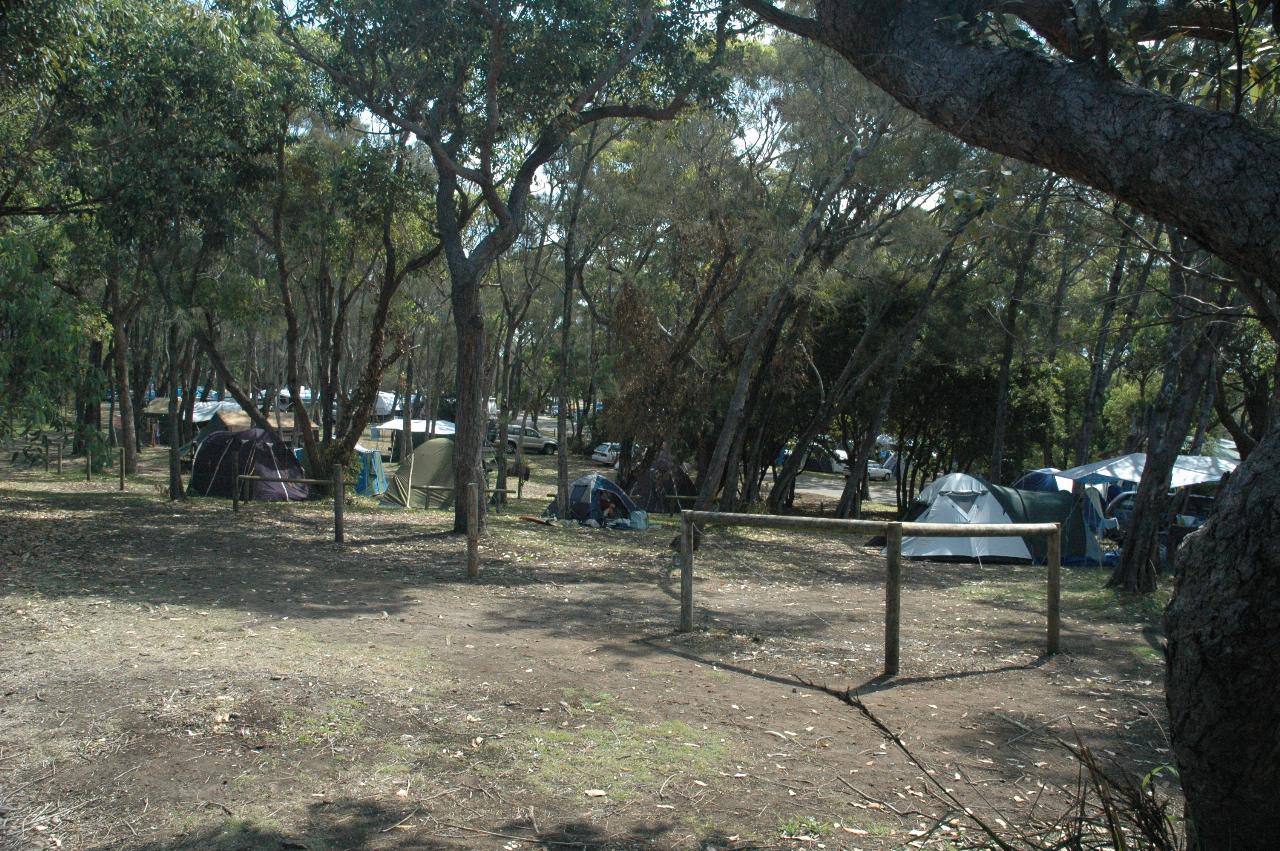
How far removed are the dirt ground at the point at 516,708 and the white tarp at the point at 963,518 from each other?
516 cm

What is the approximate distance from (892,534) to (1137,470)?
1844 cm

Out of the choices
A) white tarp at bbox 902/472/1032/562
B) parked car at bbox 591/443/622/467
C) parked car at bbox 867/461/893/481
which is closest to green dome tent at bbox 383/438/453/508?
white tarp at bbox 902/472/1032/562

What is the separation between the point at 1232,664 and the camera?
2.67m

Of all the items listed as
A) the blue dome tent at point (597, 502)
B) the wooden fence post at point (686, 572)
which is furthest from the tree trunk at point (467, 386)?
the wooden fence post at point (686, 572)

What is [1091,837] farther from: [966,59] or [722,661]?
[722,661]

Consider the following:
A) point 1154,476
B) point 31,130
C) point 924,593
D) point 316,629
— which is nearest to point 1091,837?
point 316,629

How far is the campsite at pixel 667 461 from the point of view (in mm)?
3854

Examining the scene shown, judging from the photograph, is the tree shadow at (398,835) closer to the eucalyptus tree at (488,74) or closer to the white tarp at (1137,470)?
the eucalyptus tree at (488,74)

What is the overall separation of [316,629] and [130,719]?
2.42 m

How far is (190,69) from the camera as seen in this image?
598 inches

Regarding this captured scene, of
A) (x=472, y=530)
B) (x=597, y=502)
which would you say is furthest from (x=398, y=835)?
(x=597, y=502)

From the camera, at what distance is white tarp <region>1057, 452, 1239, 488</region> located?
71.7 ft

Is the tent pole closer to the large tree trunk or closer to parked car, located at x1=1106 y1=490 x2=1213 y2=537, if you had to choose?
parked car, located at x1=1106 y1=490 x2=1213 y2=537

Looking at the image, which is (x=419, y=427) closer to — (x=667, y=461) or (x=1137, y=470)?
A: (x=667, y=461)
